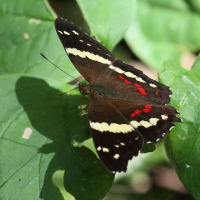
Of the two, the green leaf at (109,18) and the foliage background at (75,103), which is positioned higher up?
the green leaf at (109,18)

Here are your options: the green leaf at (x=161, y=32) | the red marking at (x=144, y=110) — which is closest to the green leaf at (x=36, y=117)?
the red marking at (x=144, y=110)

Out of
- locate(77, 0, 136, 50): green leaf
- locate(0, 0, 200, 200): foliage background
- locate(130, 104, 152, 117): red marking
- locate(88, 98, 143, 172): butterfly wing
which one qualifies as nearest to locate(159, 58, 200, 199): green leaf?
locate(0, 0, 200, 200): foliage background

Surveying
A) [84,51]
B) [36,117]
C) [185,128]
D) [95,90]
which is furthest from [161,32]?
[36,117]

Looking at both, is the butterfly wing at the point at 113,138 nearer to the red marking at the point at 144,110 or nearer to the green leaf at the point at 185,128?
the red marking at the point at 144,110

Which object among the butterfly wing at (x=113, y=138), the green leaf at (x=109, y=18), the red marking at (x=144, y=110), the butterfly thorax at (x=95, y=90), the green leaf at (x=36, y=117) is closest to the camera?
the butterfly wing at (x=113, y=138)

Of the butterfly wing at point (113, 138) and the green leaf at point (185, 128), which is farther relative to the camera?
the green leaf at point (185, 128)

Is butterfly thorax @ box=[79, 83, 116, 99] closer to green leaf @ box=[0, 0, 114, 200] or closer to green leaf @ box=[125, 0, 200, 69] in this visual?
green leaf @ box=[0, 0, 114, 200]

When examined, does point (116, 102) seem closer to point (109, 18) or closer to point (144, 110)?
point (144, 110)
